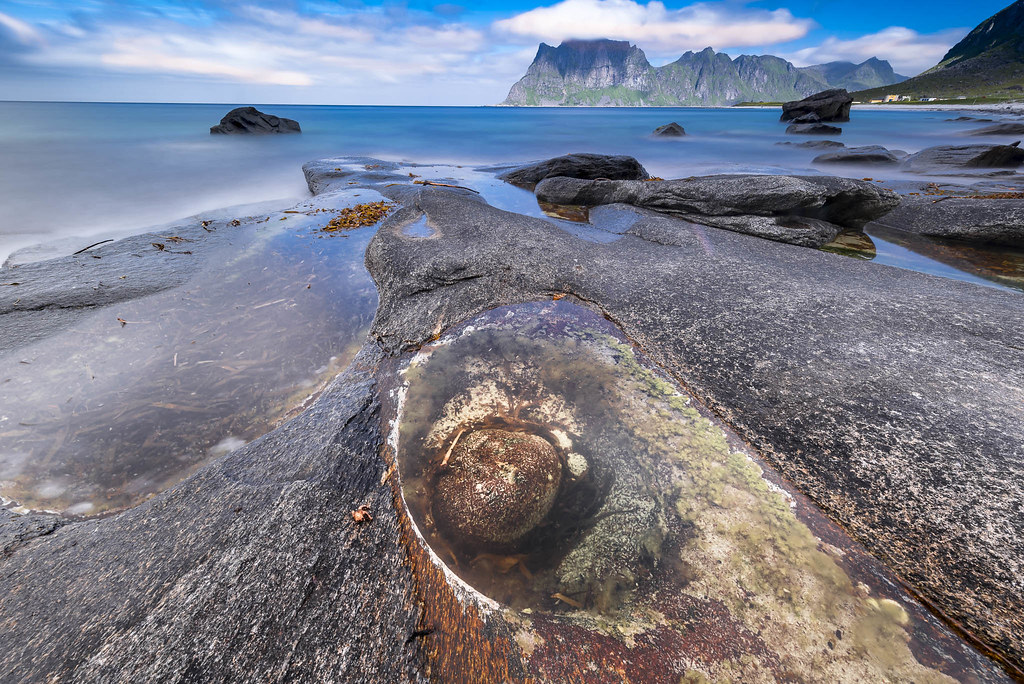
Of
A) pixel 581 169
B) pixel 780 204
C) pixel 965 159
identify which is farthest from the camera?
pixel 965 159

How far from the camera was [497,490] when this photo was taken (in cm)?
208

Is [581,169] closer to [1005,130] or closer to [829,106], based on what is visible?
[1005,130]

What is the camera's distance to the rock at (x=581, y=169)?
12031 mm

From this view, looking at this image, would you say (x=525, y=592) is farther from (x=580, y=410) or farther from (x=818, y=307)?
(x=818, y=307)

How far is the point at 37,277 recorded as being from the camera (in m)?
4.88

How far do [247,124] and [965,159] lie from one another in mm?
43378

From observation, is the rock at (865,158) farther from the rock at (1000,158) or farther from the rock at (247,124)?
the rock at (247,124)

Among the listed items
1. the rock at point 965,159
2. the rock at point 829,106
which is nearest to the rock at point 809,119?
the rock at point 829,106

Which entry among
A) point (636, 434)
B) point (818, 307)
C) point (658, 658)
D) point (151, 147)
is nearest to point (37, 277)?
point (636, 434)

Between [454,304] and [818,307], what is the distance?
11.7ft

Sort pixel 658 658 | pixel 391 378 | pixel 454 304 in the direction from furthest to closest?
pixel 454 304 → pixel 391 378 → pixel 658 658

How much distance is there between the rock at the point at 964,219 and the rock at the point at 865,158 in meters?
12.5

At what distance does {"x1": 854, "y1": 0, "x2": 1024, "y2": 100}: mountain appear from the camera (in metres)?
82.3

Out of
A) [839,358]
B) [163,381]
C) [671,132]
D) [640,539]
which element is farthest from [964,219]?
[671,132]
